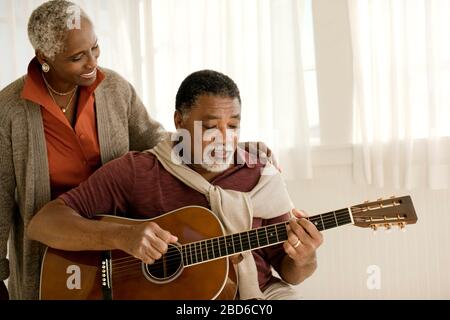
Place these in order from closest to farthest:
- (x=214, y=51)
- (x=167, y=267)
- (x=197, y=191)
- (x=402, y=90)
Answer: (x=167, y=267), (x=197, y=191), (x=402, y=90), (x=214, y=51)

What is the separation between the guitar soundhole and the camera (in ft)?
4.39

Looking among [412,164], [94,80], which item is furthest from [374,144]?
[94,80]

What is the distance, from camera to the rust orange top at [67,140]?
1566 mm

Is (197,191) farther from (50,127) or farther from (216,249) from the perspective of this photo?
(50,127)

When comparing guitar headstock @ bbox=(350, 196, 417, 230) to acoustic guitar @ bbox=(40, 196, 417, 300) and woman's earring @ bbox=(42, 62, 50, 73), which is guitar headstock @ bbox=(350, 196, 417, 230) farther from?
woman's earring @ bbox=(42, 62, 50, 73)

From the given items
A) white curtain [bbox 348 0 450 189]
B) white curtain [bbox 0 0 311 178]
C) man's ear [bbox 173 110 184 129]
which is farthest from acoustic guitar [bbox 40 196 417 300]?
white curtain [bbox 0 0 311 178]

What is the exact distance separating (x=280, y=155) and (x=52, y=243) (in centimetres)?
109

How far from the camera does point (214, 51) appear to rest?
2.33m

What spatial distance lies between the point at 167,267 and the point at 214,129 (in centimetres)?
39

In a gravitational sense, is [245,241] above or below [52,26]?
below

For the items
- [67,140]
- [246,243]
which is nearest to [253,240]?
[246,243]

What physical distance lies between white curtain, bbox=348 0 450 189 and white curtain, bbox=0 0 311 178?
0.25 m
